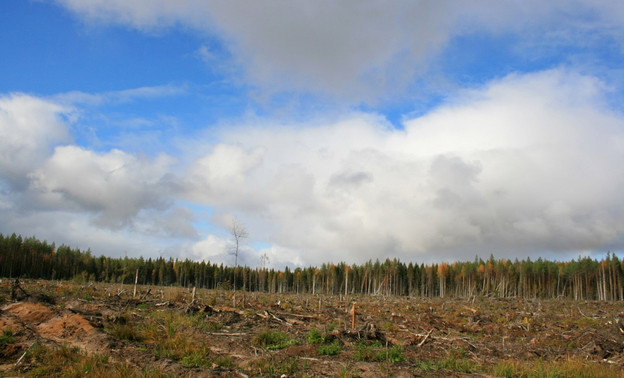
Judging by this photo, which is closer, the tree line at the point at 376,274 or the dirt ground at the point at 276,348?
the dirt ground at the point at 276,348

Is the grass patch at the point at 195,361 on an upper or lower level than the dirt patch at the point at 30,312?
lower

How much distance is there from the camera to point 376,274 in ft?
372

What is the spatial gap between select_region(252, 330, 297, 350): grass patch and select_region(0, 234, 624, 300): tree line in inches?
2361

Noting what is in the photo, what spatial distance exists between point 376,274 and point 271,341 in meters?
101

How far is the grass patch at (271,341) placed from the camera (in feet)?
49.9

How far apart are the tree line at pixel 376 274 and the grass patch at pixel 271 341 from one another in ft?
197

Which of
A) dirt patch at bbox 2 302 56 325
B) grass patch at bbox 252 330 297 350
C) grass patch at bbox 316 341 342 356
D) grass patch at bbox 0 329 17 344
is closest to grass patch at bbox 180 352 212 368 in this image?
grass patch at bbox 252 330 297 350

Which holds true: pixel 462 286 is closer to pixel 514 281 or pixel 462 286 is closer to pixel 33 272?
pixel 514 281

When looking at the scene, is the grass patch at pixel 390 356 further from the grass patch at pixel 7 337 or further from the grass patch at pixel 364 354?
the grass patch at pixel 7 337

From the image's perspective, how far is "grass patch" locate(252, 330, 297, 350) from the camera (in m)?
15.2

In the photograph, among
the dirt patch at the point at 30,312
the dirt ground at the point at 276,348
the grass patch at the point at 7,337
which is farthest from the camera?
the dirt patch at the point at 30,312

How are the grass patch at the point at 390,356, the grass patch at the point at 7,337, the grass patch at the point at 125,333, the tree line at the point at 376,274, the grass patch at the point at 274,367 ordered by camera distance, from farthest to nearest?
1. the tree line at the point at 376,274
2. the grass patch at the point at 125,333
3. the grass patch at the point at 7,337
4. the grass patch at the point at 390,356
5. the grass patch at the point at 274,367

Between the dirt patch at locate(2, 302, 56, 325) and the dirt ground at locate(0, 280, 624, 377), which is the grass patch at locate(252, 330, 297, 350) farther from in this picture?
the dirt patch at locate(2, 302, 56, 325)

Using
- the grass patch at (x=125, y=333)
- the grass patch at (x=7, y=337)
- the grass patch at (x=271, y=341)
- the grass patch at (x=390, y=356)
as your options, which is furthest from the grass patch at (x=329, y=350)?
the grass patch at (x=7, y=337)
